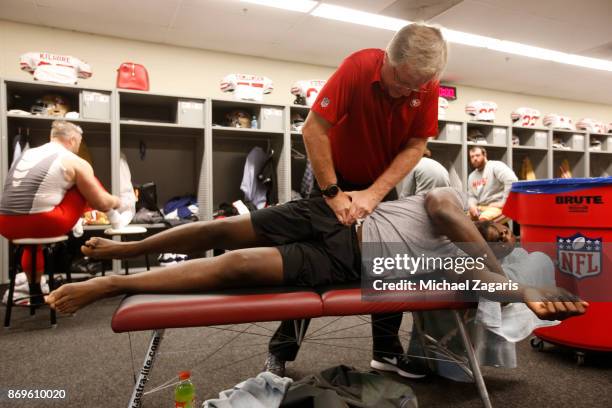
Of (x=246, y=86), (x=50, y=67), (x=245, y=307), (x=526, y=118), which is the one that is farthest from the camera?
(x=526, y=118)

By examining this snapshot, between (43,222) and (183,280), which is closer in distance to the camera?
(183,280)

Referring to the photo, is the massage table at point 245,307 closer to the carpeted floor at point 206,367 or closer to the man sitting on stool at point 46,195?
the carpeted floor at point 206,367

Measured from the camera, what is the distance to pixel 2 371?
5.50 feet

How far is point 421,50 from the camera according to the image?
126 centimetres

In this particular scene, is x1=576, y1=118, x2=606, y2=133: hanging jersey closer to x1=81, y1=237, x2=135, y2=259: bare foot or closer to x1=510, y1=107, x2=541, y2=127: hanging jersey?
x1=510, y1=107, x2=541, y2=127: hanging jersey

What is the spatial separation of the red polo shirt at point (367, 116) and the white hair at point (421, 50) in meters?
0.14

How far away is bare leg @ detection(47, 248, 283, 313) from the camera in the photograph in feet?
3.63

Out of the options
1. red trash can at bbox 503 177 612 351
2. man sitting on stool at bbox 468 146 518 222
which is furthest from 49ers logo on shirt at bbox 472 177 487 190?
red trash can at bbox 503 177 612 351

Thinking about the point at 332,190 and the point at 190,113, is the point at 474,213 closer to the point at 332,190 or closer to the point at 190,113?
the point at 332,190

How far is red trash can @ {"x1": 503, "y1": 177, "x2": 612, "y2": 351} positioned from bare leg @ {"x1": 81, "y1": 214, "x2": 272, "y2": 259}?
128 centimetres

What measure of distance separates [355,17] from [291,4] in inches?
27.0

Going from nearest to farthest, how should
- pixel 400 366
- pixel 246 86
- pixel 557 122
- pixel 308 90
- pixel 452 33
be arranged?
pixel 400 366
pixel 246 86
pixel 308 90
pixel 452 33
pixel 557 122

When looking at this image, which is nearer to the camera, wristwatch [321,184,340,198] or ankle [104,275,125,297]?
ankle [104,275,125,297]

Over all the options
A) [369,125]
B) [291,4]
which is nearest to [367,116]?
[369,125]
